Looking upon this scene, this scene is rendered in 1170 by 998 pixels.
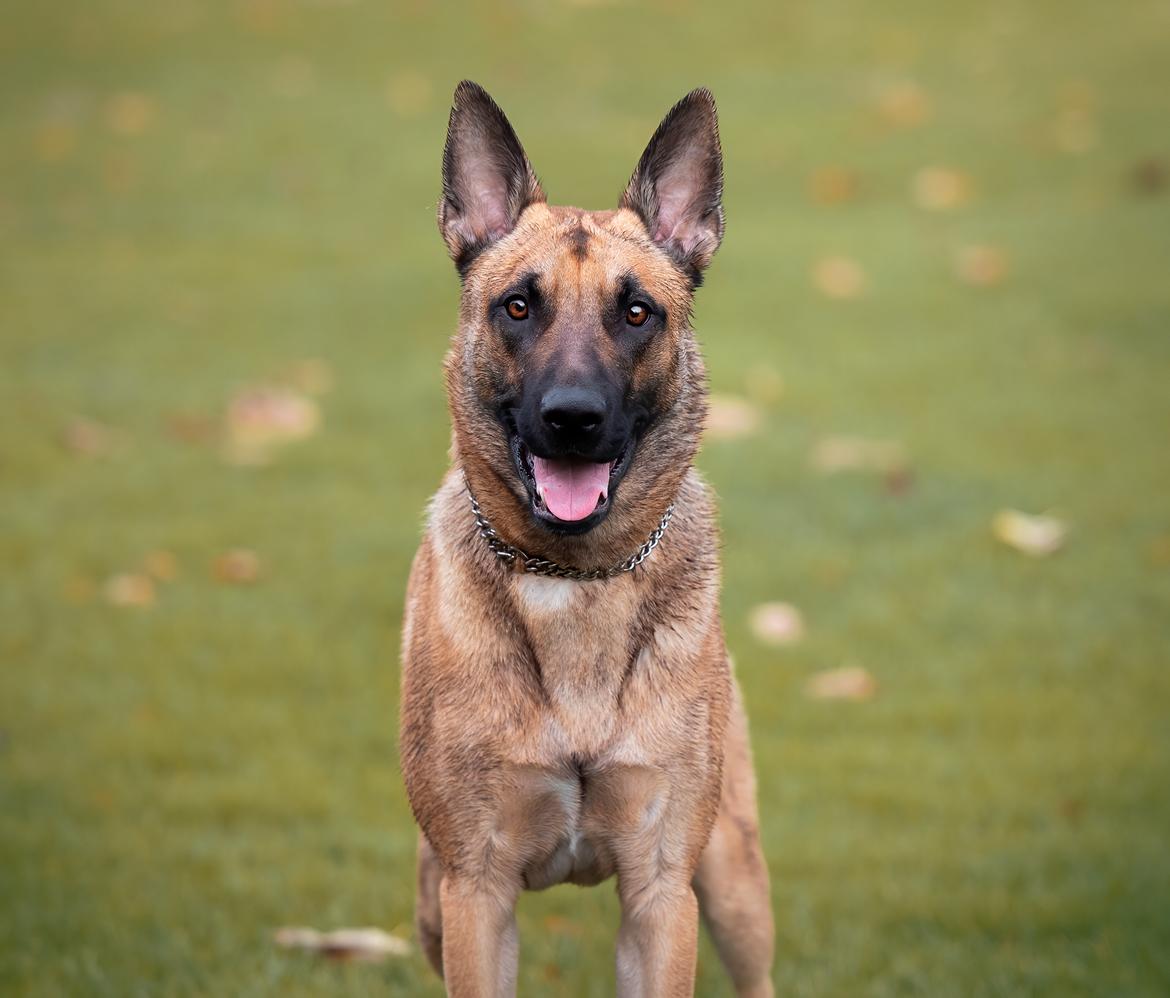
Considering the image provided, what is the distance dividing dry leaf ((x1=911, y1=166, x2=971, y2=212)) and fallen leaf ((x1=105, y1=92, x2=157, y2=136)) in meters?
6.61

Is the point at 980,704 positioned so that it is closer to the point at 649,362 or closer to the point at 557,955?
the point at 557,955

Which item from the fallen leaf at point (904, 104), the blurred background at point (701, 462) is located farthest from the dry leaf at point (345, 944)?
the fallen leaf at point (904, 104)

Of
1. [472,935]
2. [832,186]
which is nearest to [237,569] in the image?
[472,935]

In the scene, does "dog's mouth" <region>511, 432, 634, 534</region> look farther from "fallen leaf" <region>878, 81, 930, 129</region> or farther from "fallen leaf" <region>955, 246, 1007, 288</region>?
"fallen leaf" <region>878, 81, 930, 129</region>

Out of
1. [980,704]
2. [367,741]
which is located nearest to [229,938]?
[367,741]

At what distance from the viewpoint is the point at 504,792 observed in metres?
3.82

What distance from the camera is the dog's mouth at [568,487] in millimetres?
3826

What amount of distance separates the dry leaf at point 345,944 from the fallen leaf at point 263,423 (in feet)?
15.0

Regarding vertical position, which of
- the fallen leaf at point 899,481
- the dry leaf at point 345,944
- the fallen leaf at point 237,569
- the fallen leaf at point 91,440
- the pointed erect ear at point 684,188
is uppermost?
the pointed erect ear at point 684,188

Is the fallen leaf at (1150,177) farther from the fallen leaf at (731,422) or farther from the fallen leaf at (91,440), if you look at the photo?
the fallen leaf at (91,440)

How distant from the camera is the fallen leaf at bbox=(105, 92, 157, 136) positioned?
14.7 meters

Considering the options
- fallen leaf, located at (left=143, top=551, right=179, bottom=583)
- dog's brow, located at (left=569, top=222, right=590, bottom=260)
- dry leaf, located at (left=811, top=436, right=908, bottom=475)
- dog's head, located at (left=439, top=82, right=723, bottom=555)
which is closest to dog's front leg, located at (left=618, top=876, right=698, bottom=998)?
dog's head, located at (left=439, top=82, right=723, bottom=555)

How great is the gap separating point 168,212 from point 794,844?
9.01m

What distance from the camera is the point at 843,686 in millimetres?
6793
